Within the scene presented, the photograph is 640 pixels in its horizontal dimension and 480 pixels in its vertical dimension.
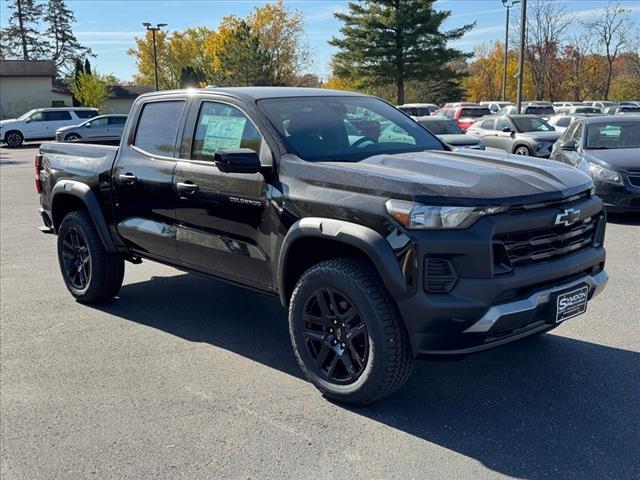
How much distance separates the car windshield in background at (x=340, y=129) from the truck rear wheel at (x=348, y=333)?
0.89m

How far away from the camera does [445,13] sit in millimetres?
42750

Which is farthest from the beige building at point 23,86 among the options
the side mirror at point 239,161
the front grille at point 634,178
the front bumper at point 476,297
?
the front bumper at point 476,297

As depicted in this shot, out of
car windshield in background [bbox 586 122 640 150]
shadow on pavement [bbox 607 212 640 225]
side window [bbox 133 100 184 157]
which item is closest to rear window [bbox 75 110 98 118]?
car windshield in background [bbox 586 122 640 150]

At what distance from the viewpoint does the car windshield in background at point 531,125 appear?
17.5m

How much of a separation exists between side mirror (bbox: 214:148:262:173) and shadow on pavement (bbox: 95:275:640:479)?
4.63 feet

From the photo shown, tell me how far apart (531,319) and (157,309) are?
3638 mm

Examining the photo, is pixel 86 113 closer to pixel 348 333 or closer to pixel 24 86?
pixel 24 86

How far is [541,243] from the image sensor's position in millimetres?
3488

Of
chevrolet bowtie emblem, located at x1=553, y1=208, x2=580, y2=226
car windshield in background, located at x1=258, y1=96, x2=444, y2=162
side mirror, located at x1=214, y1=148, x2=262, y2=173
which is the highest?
car windshield in background, located at x1=258, y1=96, x2=444, y2=162

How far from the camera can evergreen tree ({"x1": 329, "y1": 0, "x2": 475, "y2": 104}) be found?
42188 millimetres

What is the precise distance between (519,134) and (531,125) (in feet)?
3.22

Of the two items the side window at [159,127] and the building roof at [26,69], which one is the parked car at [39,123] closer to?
the building roof at [26,69]

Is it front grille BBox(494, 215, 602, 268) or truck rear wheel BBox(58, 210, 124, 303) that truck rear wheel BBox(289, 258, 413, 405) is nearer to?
front grille BBox(494, 215, 602, 268)

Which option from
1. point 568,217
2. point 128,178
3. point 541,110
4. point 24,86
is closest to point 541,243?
point 568,217
